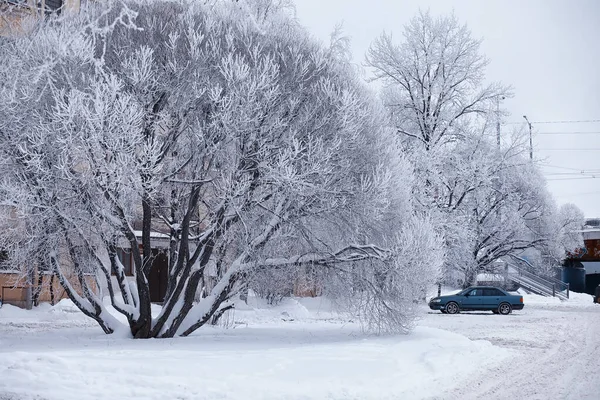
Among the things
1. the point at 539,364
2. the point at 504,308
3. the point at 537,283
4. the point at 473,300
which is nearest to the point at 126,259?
the point at 473,300

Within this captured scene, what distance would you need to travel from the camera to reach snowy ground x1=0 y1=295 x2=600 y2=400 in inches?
380

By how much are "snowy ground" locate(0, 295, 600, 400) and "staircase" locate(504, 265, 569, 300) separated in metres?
28.7

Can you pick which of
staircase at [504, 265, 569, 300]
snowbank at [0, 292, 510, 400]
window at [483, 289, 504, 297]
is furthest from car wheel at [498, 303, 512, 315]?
snowbank at [0, 292, 510, 400]

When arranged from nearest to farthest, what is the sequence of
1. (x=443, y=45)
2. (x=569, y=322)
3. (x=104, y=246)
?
(x=104, y=246) → (x=569, y=322) → (x=443, y=45)

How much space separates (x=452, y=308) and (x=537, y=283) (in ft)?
55.8

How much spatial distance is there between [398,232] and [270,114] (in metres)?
4.03

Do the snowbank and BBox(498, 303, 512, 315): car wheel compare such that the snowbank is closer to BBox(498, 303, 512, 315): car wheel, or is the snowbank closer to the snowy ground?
the snowy ground

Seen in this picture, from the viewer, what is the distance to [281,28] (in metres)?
18.9

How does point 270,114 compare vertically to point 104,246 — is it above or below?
above

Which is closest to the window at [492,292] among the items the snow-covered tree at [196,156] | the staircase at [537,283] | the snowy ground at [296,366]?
the staircase at [537,283]

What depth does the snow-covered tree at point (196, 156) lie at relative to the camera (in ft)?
50.2

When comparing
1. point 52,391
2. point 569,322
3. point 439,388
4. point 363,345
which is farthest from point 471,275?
point 52,391

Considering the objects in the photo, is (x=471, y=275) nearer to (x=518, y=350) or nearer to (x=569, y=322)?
(x=569, y=322)

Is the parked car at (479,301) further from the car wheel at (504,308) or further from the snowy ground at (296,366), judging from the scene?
the snowy ground at (296,366)
